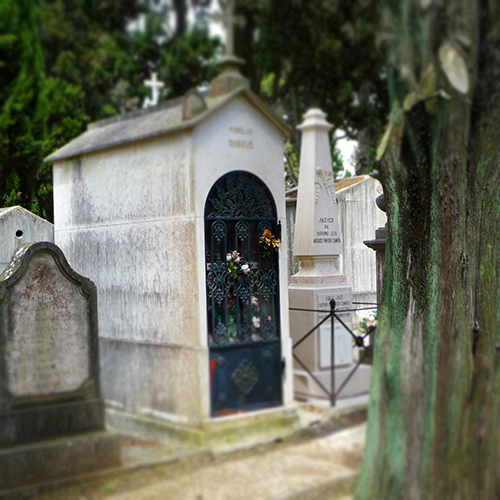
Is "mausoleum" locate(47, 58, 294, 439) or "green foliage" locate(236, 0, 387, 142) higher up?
"green foliage" locate(236, 0, 387, 142)

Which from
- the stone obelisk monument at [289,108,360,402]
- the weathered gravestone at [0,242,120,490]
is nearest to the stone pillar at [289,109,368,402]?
the stone obelisk monument at [289,108,360,402]

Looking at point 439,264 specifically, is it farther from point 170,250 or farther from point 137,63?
point 137,63

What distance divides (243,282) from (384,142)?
1011mm

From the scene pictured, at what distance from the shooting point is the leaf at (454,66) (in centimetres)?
218

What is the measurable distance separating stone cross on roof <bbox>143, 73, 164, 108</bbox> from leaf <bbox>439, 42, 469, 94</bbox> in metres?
0.97

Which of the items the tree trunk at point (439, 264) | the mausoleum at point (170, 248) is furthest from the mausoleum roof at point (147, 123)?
the tree trunk at point (439, 264)

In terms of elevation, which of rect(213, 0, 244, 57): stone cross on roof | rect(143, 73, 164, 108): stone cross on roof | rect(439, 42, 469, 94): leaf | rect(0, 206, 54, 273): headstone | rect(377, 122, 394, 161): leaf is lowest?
rect(0, 206, 54, 273): headstone

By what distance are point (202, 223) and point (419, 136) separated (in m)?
1.01

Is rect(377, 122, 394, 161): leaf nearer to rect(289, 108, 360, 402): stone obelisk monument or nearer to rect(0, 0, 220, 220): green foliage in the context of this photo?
rect(289, 108, 360, 402): stone obelisk monument

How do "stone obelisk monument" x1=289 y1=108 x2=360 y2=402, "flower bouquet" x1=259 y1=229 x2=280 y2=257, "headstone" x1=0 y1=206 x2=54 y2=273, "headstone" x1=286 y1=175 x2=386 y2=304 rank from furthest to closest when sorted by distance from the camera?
"headstone" x1=286 y1=175 x2=386 y2=304 < "flower bouquet" x1=259 y1=229 x2=280 y2=257 < "headstone" x1=0 y1=206 x2=54 y2=273 < "stone obelisk monument" x1=289 y1=108 x2=360 y2=402

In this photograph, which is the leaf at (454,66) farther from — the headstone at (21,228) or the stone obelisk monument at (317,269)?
the headstone at (21,228)

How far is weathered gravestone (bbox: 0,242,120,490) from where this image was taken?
277 centimetres

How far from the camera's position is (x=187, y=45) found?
2.14 m

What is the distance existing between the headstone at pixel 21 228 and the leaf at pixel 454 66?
1.68 m
